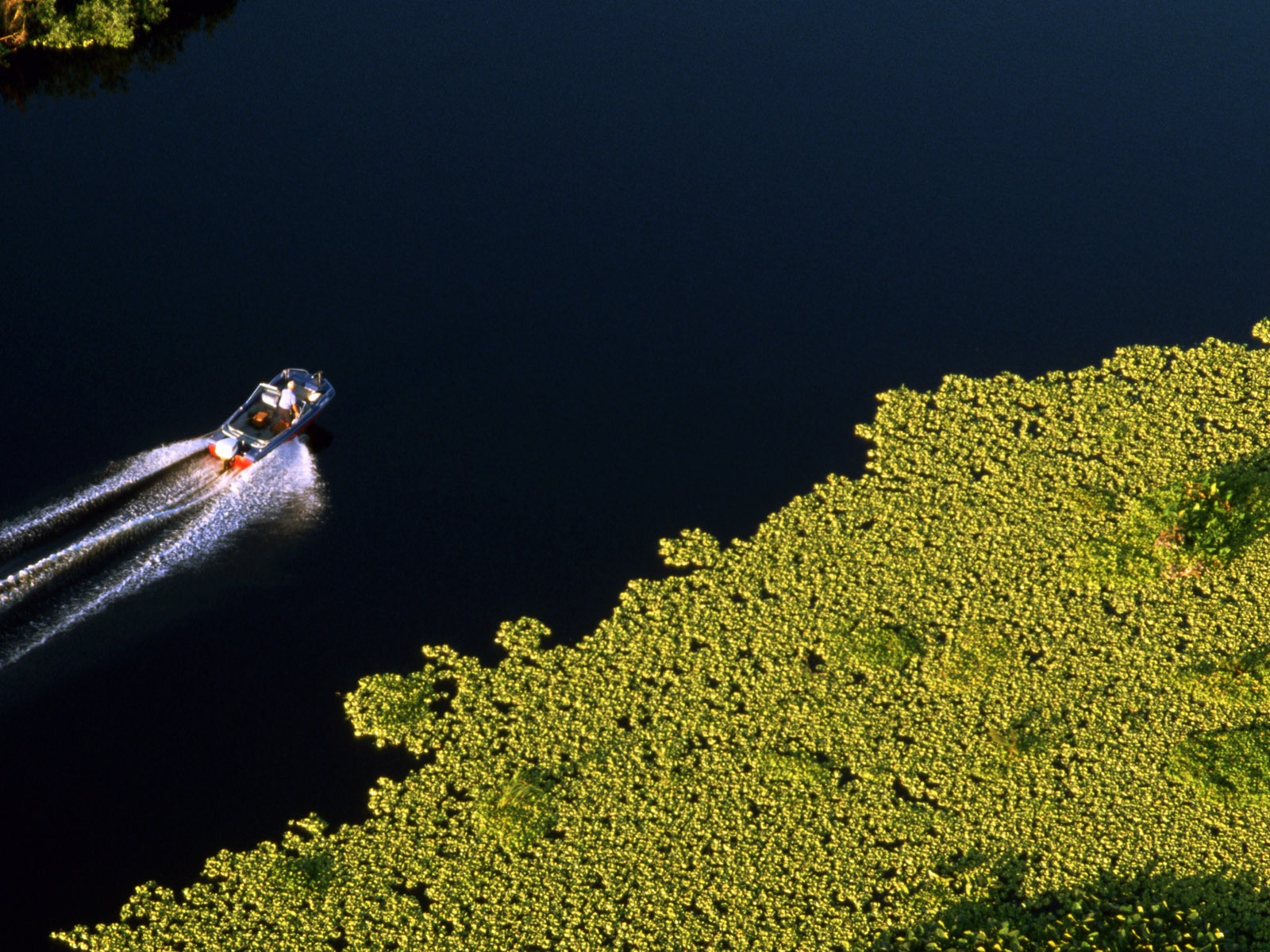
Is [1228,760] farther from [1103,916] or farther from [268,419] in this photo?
[268,419]

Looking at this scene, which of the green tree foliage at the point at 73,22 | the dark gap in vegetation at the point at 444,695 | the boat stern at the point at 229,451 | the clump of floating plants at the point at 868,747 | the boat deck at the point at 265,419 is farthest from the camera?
the green tree foliage at the point at 73,22

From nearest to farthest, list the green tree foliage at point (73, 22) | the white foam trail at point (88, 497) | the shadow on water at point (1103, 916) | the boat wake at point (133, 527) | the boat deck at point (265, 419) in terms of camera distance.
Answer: the shadow on water at point (1103, 916) < the boat wake at point (133, 527) < the white foam trail at point (88, 497) < the boat deck at point (265, 419) < the green tree foliage at point (73, 22)

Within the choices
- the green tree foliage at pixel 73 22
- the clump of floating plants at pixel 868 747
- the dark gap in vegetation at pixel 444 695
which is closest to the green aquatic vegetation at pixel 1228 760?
the clump of floating plants at pixel 868 747

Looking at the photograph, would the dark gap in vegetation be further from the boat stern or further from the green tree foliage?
the green tree foliage

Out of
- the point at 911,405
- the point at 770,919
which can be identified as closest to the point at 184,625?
the point at 770,919

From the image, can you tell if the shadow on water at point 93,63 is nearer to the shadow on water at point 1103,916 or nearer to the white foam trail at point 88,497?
the white foam trail at point 88,497

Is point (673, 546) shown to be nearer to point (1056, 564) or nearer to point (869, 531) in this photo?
point (869, 531)
